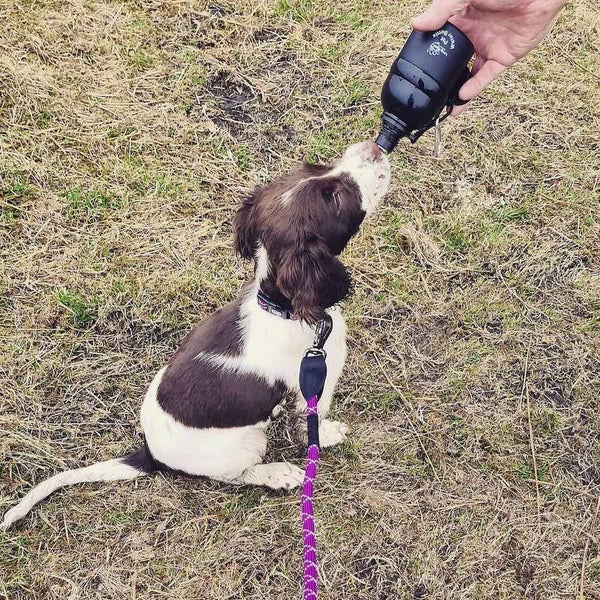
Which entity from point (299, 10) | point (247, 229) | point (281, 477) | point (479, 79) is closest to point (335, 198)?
point (247, 229)

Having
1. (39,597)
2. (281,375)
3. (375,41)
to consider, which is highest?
(375,41)

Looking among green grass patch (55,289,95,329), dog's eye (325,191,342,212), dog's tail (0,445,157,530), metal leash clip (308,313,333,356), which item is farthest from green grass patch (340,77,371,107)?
dog's tail (0,445,157,530)

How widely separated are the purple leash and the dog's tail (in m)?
0.95

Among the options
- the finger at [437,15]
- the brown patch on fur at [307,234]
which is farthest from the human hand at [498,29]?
the brown patch on fur at [307,234]

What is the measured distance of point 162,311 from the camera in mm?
3789

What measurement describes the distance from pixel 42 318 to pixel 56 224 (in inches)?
24.9

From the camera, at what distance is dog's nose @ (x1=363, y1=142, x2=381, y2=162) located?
280cm

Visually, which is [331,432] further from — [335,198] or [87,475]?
[335,198]

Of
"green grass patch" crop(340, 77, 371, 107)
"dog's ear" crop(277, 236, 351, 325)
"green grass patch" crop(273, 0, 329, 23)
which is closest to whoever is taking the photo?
"dog's ear" crop(277, 236, 351, 325)

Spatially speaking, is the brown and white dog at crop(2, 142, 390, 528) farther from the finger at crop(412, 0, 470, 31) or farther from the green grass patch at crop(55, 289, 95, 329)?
the green grass patch at crop(55, 289, 95, 329)

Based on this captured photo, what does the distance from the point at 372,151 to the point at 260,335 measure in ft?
2.97

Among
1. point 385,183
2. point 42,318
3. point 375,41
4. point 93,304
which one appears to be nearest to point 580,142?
point 375,41

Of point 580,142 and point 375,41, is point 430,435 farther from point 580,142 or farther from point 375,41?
point 375,41

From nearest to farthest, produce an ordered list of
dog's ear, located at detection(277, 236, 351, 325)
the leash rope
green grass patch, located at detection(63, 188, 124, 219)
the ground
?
the leash rope, dog's ear, located at detection(277, 236, 351, 325), the ground, green grass patch, located at detection(63, 188, 124, 219)
